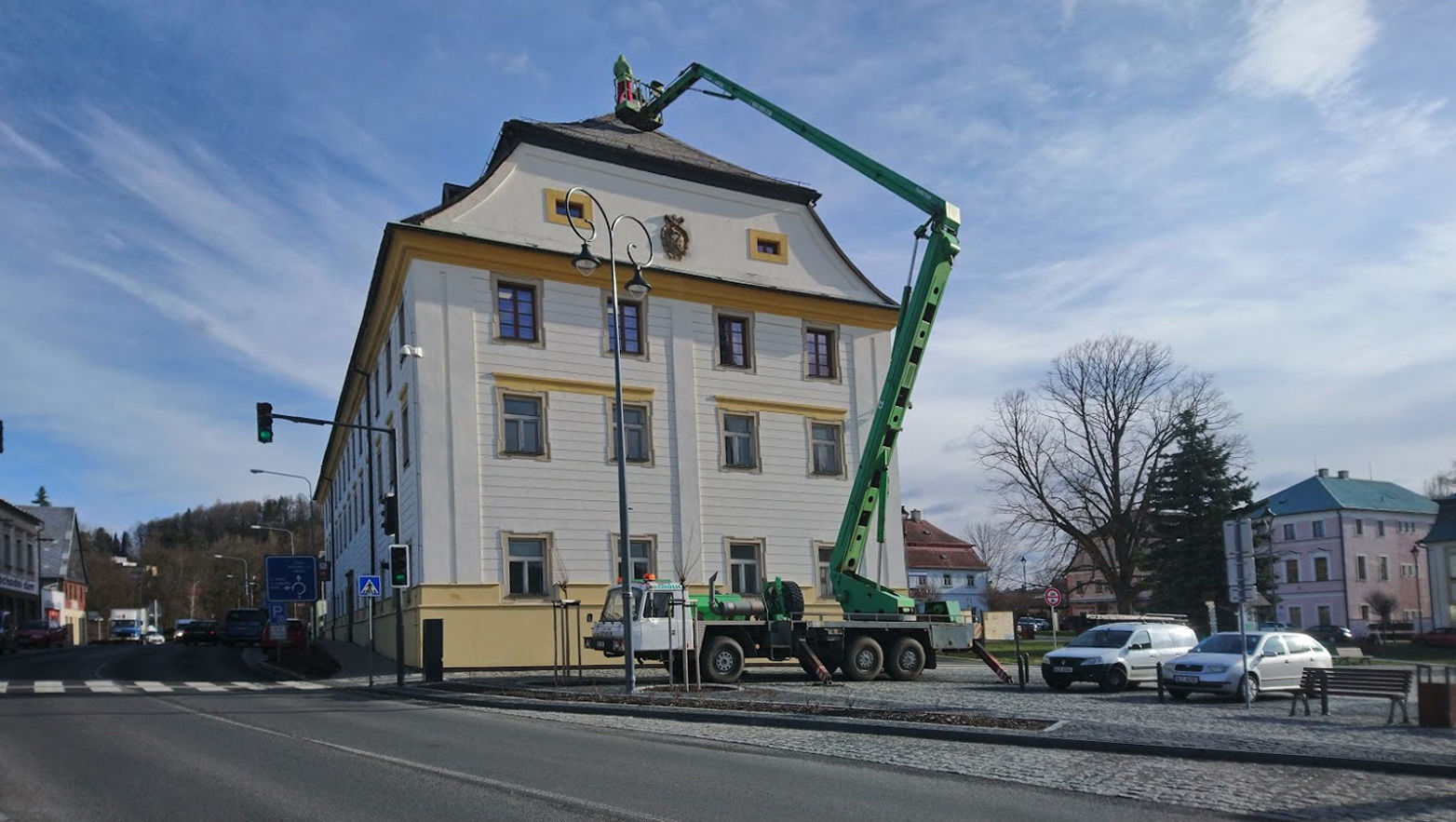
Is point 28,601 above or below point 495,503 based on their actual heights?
below

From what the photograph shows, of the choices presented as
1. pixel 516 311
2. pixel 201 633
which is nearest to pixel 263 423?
pixel 516 311

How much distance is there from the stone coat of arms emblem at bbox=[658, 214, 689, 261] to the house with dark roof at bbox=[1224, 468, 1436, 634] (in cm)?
6189

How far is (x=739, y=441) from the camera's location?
3516 cm

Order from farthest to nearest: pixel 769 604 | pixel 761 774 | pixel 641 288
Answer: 1. pixel 769 604
2. pixel 641 288
3. pixel 761 774

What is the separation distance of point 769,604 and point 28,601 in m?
74.8

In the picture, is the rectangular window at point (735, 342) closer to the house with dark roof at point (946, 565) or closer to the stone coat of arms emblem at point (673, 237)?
the stone coat of arms emblem at point (673, 237)

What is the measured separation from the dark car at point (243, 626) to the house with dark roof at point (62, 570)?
149ft

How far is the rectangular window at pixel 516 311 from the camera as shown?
31.6 meters

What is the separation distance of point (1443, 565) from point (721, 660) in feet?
218

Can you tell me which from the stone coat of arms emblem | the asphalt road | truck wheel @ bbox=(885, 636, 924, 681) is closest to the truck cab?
truck wheel @ bbox=(885, 636, 924, 681)

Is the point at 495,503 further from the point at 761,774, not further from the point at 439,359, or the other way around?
the point at 761,774

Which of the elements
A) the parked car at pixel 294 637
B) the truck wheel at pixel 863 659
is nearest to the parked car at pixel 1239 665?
the truck wheel at pixel 863 659

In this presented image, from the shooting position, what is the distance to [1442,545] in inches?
2867

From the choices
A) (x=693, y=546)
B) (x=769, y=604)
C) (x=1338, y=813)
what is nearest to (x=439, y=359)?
(x=693, y=546)
